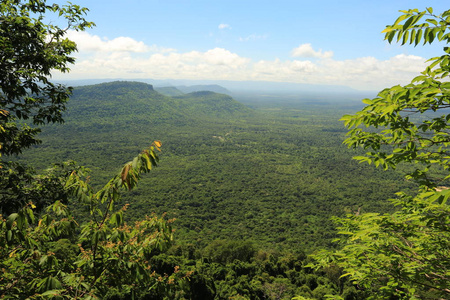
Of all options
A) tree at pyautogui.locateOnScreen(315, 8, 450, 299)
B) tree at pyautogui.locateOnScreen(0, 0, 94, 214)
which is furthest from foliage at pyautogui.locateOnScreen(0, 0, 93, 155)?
tree at pyautogui.locateOnScreen(315, 8, 450, 299)

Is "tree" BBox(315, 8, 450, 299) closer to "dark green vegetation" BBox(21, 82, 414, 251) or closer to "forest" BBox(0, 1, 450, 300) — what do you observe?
"forest" BBox(0, 1, 450, 300)

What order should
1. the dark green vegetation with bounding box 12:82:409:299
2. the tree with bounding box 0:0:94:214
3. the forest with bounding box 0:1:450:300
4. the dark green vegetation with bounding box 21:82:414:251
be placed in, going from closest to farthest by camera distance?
1. the forest with bounding box 0:1:450:300
2. the tree with bounding box 0:0:94:214
3. the dark green vegetation with bounding box 12:82:409:299
4. the dark green vegetation with bounding box 21:82:414:251

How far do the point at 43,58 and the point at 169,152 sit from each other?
431 feet

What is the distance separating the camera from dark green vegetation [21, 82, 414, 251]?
6506cm

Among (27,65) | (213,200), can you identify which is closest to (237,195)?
(213,200)

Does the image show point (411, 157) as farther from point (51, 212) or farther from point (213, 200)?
point (213, 200)

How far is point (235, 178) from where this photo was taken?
346 ft

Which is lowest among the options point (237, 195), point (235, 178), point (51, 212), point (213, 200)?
point (213, 200)

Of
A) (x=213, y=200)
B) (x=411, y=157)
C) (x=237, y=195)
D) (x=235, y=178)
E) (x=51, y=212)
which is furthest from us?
(x=235, y=178)

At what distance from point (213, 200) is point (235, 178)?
81.8 feet

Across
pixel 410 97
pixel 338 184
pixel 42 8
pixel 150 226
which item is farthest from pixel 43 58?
pixel 338 184

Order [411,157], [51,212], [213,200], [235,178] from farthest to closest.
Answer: [235,178] → [213,200] → [51,212] → [411,157]

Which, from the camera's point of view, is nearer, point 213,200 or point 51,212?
point 51,212

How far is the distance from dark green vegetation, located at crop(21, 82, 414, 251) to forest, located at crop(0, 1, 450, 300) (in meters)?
0.72
